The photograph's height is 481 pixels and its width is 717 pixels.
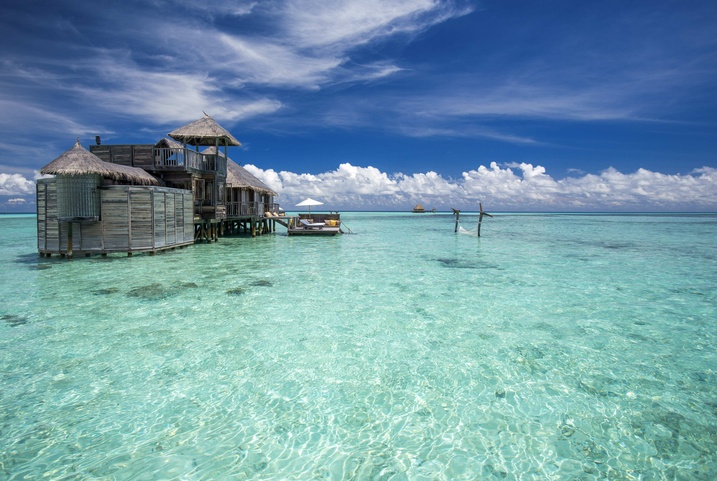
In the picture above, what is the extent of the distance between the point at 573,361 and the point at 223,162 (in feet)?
78.4

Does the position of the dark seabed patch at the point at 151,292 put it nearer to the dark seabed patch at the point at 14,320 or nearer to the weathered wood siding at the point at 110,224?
the dark seabed patch at the point at 14,320

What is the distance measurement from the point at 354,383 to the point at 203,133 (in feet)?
70.2

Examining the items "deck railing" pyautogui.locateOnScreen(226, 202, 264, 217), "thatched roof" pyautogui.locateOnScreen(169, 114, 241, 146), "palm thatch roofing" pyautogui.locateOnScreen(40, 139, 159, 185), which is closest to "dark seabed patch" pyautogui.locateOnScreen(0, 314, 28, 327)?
"palm thatch roofing" pyautogui.locateOnScreen(40, 139, 159, 185)

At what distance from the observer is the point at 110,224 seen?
1645 cm

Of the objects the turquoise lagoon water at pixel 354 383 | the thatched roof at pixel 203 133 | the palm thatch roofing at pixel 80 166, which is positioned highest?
the thatched roof at pixel 203 133

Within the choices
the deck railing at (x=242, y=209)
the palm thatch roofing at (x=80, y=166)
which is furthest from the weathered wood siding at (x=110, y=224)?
the deck railing at (x=242, y=209)

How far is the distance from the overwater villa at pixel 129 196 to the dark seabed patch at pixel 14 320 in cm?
875

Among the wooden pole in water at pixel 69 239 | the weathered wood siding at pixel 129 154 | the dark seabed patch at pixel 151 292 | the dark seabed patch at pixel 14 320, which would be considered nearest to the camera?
the dark seabed patch at pixel 14 320

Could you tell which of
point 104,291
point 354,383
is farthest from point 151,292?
point 354,383

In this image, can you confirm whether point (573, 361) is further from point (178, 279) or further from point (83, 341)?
point (178, 279)

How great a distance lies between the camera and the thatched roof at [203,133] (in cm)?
2264

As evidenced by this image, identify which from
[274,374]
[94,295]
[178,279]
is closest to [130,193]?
[178,279]

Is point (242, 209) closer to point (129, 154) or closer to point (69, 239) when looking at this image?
point (129, 154)

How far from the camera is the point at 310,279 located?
13.1 meters
